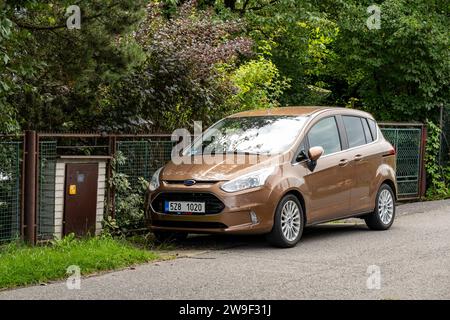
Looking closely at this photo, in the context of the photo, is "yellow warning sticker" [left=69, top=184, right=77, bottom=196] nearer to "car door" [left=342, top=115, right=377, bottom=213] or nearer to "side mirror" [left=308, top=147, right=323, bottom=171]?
"side mirror" [left=308, top=147, right=323, bottom=171]

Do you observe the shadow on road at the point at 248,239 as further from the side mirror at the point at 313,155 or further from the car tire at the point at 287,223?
the side mirror at the point at 313,155

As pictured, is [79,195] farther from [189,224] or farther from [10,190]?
[189,224]

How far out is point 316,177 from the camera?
1096cm

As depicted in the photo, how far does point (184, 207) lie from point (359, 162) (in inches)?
116

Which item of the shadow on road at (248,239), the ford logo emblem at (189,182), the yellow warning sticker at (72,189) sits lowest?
the shadow on road at (248,239)

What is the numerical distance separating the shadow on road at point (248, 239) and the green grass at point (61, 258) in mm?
929

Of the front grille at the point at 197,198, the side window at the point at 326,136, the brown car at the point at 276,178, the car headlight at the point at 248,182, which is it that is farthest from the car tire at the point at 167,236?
the side window at the point at 326,136

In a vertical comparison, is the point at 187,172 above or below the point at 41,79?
below

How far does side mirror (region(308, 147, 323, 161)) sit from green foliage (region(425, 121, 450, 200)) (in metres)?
7.66

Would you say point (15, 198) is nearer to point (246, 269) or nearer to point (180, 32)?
point (246, 269)

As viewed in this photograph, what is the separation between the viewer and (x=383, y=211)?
12.4 m

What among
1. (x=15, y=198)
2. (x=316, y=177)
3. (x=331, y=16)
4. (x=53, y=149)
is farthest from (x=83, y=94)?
(x=331, y=16)

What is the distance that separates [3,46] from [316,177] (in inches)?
171

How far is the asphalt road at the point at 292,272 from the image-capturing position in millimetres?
7688
